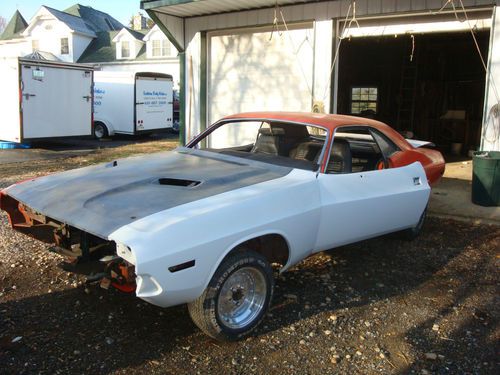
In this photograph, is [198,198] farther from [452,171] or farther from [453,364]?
[452,171]

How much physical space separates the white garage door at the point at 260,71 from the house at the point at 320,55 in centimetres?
2

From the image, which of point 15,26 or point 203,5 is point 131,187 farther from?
point 15,26

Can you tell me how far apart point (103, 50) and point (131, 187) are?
31.6 metres

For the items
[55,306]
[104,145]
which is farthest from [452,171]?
[104,145]

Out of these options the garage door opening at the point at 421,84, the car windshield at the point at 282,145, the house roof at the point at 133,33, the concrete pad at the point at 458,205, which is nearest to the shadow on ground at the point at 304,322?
the car windshield at the point at 282,145

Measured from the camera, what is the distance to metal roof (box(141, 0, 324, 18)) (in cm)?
955

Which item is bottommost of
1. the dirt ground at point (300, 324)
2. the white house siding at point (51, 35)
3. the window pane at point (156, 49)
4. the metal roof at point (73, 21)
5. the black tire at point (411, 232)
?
the dirt ground at point (300, 324)

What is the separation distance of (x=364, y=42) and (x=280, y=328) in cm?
1399

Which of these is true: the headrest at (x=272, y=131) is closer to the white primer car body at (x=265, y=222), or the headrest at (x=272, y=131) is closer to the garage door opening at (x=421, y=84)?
the white primer car body at (x=265, y=222)

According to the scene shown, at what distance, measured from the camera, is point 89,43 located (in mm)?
34062

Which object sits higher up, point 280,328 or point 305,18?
point 305,18

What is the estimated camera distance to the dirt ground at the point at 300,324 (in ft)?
10.3

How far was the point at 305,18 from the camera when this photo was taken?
9.52 m

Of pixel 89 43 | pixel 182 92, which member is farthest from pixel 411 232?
pixel 89 43
